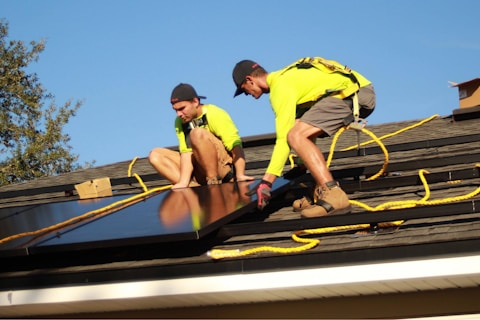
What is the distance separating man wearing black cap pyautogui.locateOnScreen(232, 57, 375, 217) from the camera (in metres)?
5.72

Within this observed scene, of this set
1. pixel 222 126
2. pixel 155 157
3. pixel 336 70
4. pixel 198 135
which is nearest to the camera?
pixel 336 70

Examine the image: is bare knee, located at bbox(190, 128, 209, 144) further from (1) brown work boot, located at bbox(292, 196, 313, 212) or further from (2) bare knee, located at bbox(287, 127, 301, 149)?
(2) bare knee, located at bbox(287, 127, 301, 149)

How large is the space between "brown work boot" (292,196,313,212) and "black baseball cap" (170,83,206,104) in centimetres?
138

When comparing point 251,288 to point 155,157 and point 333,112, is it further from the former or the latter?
point 155,157

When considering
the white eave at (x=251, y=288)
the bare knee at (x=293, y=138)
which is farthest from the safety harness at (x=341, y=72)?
the white eave at (x=251, y=288)

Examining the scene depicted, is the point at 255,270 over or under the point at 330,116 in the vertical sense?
under

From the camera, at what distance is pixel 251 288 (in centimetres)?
479

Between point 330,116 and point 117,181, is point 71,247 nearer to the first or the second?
point 330,116

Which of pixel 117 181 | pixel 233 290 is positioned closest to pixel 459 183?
pixel 233 290

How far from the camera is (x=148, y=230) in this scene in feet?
17.2

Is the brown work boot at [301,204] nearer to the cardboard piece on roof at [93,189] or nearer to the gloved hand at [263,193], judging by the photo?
the gloved hand at [263,193]

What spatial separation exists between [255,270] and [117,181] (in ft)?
15.1

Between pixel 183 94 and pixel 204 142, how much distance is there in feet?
1.51

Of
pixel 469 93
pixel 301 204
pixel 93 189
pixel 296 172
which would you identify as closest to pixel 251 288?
pixel 301 204
